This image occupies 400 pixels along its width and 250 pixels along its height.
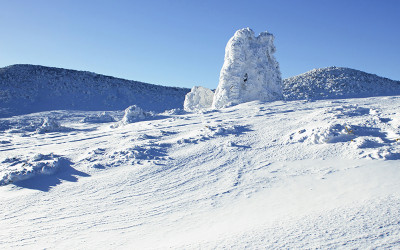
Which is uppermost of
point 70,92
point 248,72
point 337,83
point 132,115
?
point 337,83

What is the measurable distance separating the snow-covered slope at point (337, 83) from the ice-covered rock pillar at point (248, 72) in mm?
13287

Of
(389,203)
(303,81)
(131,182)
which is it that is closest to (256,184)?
(389,203)

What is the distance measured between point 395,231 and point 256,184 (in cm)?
155

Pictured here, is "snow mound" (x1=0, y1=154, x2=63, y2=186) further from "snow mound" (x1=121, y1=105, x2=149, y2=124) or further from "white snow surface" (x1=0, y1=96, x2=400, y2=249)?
"snow mound" (x1=121, y1=105, x2=149, y2=124)

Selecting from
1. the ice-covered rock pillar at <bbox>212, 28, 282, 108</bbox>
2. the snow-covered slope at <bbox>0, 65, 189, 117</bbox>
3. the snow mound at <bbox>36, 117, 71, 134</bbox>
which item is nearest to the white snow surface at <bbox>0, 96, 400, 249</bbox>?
the snow mound at <bbox>36, 117, 71, 134</bbox>

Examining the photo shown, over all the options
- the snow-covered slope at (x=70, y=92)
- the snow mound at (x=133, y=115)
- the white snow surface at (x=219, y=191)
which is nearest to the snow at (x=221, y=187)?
the white snow surface at (x=219, y=191)

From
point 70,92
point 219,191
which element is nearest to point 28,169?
point 219,191

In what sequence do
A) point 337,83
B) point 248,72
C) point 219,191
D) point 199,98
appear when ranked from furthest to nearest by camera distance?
point 337,83 → point 199,98 → point 248,72 → point 219,191

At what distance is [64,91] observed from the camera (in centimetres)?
2775

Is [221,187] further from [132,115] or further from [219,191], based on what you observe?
[132,115]

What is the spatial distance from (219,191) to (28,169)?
2.86 m

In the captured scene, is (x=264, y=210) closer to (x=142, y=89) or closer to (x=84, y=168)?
(x=84, y=168)

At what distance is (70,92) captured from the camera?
91.0 feet

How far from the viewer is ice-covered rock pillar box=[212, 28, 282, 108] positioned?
10.7 meters
